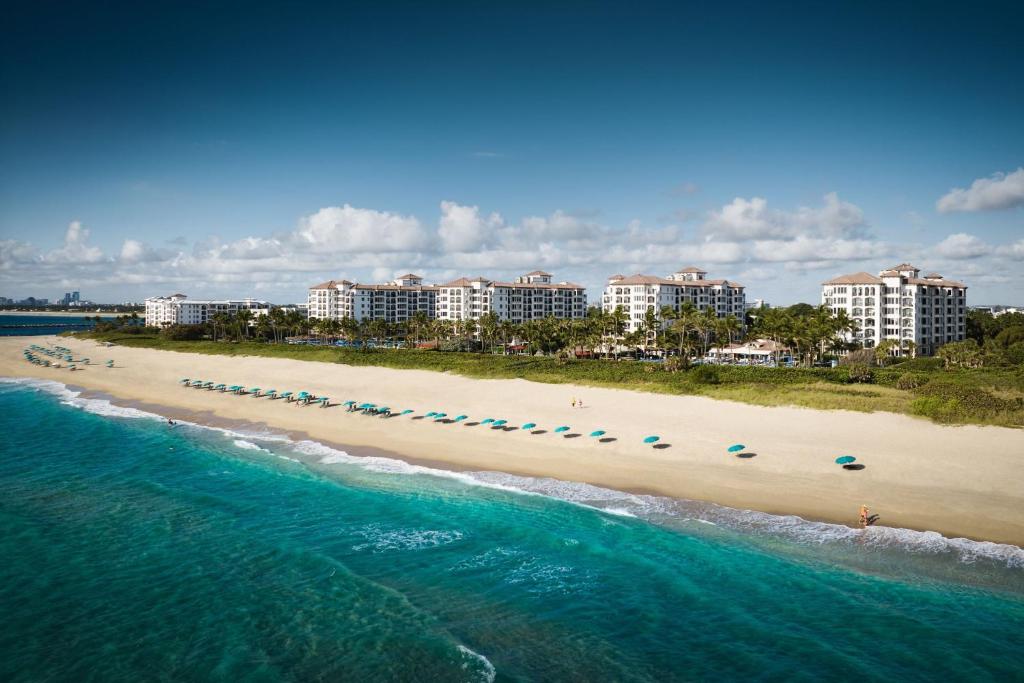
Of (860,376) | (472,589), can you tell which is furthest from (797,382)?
(472,589)

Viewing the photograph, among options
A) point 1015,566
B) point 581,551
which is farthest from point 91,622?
point 1015,566

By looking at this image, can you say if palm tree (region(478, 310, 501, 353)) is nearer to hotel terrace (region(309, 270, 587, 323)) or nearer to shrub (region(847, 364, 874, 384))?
hotel terrace (region(309, 270, 587, 323))

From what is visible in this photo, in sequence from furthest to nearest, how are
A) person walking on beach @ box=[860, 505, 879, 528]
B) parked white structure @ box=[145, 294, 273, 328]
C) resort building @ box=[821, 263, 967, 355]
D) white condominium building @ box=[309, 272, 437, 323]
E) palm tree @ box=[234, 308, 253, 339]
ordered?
parked white structure @ box=[145, 294, 273, 328], white condominium building @ box=[309, 272, 437, 323], palm tree @ box=[234, 308, 253, 339], resort building @ box=[821, 263, 967, 355], person walking on beach @ box=[860, 505, 879, 528]

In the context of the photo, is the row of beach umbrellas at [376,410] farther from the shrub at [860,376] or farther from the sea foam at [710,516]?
the shrub at [860,376]

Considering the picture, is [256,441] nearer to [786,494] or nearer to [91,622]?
[91,622]

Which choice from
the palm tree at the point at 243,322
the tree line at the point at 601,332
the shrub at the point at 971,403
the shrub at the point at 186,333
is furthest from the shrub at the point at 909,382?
the shrub at the point at 186,333

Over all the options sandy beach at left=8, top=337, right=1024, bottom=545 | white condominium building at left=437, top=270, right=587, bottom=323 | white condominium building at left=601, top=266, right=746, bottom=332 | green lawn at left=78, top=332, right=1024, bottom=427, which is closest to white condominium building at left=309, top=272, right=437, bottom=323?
white condominium building at left=437, top=270, right=587, bottom=323
